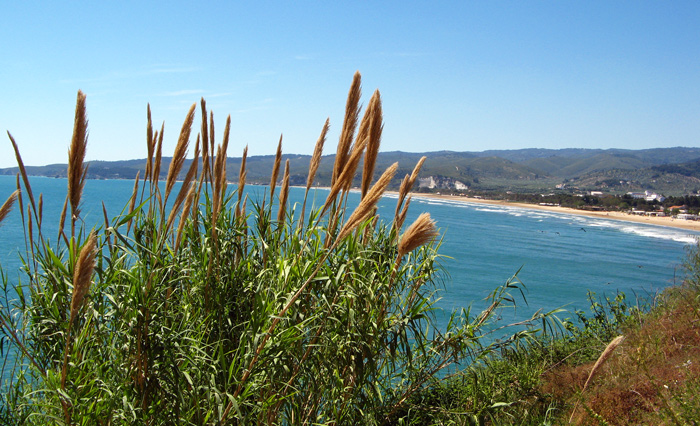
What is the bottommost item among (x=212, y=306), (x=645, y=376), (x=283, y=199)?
(x=645, y=376)

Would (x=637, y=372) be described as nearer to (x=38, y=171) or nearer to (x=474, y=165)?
(x=38, y=171)

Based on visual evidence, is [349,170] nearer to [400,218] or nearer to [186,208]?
[400,218]

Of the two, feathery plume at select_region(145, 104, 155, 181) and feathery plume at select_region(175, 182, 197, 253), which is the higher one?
feathery plume at select_region(145, 104, 155, 181)

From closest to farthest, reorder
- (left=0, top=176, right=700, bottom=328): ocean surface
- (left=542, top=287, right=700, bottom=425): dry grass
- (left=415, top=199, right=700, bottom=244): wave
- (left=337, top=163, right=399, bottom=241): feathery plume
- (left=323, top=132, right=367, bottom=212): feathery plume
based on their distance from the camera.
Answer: (left=337, top=163, right=399, bottom=241): feathery plume, (left=323, top=132, right=367, bottom=212): feathery plume, (left=542, top=287, right=700, bottom=425): dry grass, (left=0, top=176, right=700, bottom=328): ocean surface, (left=415, top=199, right=700, bottom=244): wave

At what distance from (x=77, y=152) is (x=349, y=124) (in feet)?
3.72

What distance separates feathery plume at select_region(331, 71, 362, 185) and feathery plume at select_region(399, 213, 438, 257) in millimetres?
446

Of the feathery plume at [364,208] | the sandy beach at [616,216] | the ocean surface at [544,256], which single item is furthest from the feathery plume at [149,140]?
the sandy beach at [616,216]

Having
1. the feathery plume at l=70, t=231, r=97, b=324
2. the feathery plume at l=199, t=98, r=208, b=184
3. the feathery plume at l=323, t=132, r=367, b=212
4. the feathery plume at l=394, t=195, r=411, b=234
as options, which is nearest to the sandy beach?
the feathery plume at l=394, t=195, r=411, b=234

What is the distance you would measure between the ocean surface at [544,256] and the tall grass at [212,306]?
8334 millimetres

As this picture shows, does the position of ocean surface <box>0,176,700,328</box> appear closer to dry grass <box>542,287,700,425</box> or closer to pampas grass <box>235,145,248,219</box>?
dry grass <box>542,287,700,425</box>

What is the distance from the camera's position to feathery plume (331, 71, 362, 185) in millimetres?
2283

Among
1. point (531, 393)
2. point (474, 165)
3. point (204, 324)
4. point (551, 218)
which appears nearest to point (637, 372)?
point (531, 393)

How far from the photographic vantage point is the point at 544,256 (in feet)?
111

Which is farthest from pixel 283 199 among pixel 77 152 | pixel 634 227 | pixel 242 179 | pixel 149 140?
pixel 634 227
